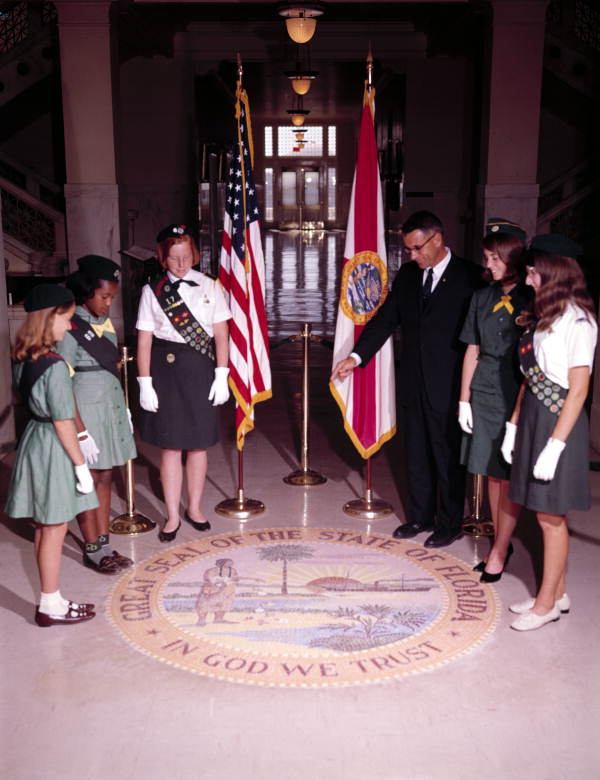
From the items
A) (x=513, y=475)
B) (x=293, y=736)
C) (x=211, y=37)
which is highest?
Answer: (x=211, y=37)

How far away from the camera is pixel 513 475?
425 cm

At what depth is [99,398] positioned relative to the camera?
4.78 m

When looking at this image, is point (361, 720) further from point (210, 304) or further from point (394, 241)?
point (394, 241)

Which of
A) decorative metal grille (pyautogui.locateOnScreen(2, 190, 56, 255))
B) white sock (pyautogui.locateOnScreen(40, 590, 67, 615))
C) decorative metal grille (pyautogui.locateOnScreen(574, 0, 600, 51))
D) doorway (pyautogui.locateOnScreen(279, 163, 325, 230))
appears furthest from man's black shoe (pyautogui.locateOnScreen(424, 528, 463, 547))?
doorway (pyautogui.locateOnScreen(279, 163, 325, 230))

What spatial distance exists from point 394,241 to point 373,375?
A: 61.9 feet

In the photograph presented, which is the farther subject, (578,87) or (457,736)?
(578,87)

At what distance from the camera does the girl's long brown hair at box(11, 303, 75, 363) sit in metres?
3.99

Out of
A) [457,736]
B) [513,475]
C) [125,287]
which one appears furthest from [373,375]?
[125,287]

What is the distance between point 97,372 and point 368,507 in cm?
214

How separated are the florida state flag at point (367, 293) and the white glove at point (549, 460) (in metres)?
2.03

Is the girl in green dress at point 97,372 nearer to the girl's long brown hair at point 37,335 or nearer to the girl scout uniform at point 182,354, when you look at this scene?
the girl scout uniform at point 182,354

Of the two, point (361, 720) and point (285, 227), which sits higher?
point (285, 227)

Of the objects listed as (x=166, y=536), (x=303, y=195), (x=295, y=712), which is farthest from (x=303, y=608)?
(x=303, y=195)

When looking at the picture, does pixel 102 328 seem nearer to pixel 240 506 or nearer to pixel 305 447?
pixel 240 506
